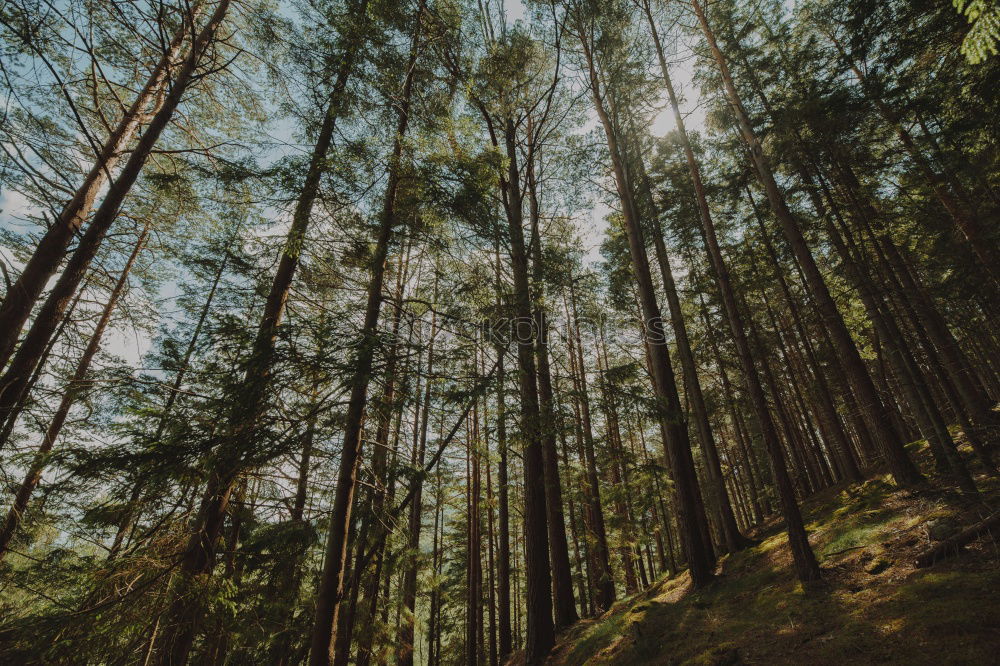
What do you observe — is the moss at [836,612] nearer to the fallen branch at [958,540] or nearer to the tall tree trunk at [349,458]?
the fallen branch at [958,540]

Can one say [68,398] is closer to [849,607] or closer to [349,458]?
A: [349,458]

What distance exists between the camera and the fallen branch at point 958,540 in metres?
4.84

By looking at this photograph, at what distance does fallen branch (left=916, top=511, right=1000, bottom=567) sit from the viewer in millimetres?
4836

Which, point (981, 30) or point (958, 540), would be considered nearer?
point (981, 30)

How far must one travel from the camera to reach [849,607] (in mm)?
4738

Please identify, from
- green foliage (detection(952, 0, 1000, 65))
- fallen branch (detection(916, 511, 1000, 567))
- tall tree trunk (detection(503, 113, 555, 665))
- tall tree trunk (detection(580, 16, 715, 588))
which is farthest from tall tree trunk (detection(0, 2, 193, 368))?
fallen branch (detection(916, 511, 1000, 567))

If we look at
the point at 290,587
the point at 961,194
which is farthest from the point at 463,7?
the point at 961,194

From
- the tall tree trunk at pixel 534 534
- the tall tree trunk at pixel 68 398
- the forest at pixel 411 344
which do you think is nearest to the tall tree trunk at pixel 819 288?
the forest at pixel 411 344

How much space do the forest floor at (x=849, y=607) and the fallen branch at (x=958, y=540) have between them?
Answer: 9cm

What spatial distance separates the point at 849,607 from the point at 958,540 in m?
1.66

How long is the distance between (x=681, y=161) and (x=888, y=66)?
7340mm

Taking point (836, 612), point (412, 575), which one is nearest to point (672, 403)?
point (836, 612)

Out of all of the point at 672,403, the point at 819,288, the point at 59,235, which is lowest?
the point at 672,403

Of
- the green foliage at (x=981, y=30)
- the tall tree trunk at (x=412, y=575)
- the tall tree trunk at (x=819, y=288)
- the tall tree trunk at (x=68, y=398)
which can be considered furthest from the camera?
the tall tree trunk at (x=412, y=575)
